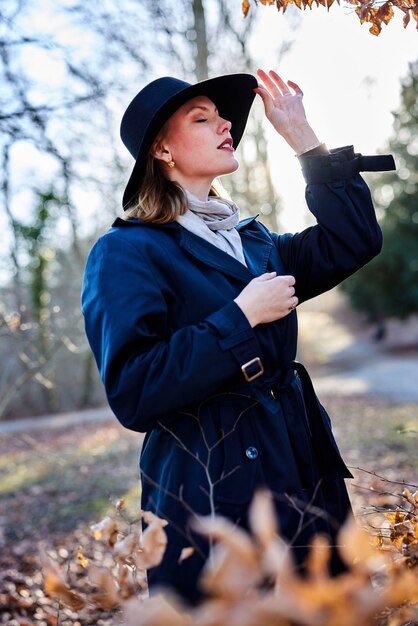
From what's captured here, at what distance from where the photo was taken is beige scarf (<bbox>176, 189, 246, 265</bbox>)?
88.1 inches

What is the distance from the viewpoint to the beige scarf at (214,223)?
2.24 m

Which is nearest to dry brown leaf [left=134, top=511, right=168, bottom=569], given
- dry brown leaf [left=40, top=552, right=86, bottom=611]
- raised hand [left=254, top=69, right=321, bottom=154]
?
dry brown leaf [left=40, top=552, right=86, bottom=611]

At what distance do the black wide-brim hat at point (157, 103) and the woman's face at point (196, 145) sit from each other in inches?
2.1

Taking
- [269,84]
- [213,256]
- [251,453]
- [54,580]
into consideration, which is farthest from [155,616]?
[269,84]

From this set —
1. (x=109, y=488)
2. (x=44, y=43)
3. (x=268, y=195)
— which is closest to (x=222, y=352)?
(x=44, y=43)

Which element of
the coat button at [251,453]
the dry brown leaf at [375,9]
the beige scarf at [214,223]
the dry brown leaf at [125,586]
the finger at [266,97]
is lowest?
the dry brown leaf at [125,586]

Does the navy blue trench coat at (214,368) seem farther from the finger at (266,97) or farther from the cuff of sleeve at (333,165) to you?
the finger at (266,97)

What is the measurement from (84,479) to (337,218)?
7.61 m

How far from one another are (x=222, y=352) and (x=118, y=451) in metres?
10.2

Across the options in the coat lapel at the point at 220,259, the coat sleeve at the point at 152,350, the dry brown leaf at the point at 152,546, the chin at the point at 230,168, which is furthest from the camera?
the chin at the point at 230,168

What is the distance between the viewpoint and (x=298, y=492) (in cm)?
210

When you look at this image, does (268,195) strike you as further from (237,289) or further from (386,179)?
(237,289)

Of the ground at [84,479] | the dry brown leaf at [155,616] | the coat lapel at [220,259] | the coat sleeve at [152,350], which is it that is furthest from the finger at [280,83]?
the dry brown leaf at [155,616]

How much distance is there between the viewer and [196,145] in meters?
2.30
